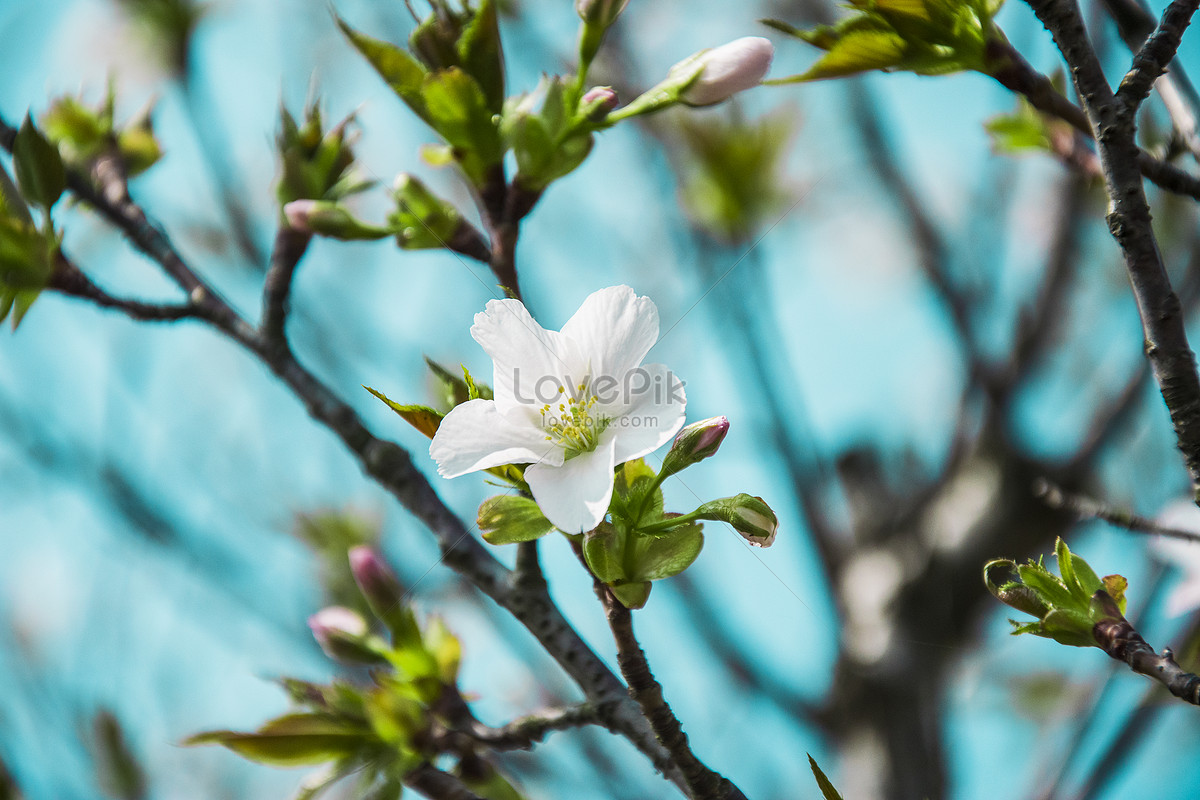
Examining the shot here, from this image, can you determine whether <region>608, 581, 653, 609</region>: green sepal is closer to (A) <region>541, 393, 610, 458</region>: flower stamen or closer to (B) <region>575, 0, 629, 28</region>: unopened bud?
(A) <region>541, 393, 610, 458</region>: flower stamen

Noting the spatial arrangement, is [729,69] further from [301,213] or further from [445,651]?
[445,651]

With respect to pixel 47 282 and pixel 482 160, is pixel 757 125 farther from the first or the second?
pixel 47 282

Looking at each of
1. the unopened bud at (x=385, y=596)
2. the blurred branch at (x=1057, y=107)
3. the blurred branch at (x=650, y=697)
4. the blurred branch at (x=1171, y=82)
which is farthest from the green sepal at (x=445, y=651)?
the blurred branch at (x=1171, y=82)

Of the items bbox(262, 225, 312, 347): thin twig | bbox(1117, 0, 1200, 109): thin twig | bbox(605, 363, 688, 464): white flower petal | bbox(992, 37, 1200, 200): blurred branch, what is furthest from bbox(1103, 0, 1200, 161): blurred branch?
bbox(262, 225, 312, 347): thin twig

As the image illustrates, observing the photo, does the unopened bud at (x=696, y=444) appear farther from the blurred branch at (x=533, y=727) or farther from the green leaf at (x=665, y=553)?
the blurred branch at (x=533, y=727)

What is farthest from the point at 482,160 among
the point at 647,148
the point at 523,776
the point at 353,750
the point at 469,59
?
the point at 523,776

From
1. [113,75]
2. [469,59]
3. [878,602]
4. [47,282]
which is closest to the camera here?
[469,59]
